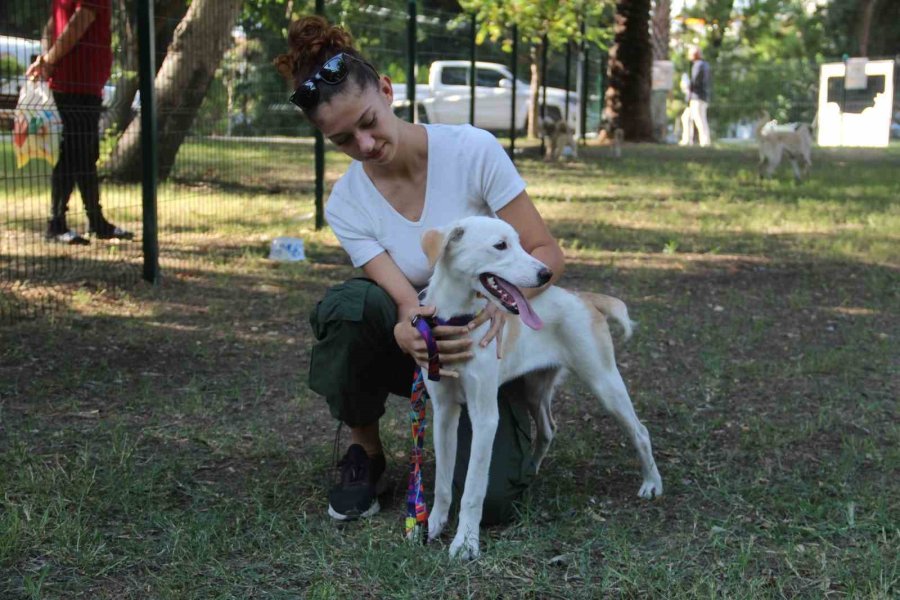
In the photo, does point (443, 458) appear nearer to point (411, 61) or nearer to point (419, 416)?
point (419, 416)

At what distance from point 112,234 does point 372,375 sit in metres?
4.25

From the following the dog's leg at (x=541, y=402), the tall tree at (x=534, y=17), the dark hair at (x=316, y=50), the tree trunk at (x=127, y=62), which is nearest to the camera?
the dark hair at (x=316, y=50)

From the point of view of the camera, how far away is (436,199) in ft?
9.82

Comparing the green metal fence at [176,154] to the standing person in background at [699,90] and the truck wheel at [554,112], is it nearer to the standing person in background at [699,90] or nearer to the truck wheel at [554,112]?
the standing person in background at [699,90]

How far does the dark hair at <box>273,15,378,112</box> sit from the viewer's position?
9.26 ft

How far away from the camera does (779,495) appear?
10.3 ft

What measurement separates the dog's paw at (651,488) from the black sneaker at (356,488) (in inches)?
31.3

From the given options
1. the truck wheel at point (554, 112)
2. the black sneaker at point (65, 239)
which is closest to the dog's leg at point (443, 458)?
the black sneaker at point (65, 239)

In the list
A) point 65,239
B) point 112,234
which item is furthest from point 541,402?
point 112,234

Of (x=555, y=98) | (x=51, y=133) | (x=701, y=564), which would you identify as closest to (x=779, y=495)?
(x=701, y=564)

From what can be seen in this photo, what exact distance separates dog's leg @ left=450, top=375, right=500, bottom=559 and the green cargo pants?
0.56 ft

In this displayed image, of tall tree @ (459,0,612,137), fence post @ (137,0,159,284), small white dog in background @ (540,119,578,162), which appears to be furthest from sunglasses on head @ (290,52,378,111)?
small white dog in background @ (540,119,578,162)

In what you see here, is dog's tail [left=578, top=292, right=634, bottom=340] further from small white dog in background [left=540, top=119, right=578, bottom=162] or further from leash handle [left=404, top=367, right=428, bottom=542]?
small white dog in background [left=540, top=119, right=578, bottom=162]

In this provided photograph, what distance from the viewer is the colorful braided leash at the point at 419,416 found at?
2.72 meters
